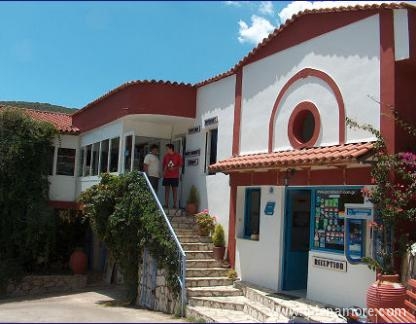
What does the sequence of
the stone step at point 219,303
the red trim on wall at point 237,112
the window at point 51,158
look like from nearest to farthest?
the stone step at point 219,303 < the red trim on wall at point 237,112 < the window at point 51,158

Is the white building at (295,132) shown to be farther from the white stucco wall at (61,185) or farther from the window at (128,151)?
the white stucco wall at (61,185)

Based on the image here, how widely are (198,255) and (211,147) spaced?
329 centimetres

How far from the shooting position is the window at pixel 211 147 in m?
14.0

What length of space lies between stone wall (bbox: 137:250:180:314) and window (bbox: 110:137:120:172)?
169 inches

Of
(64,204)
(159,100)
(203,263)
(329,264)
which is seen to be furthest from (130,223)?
(64,204)

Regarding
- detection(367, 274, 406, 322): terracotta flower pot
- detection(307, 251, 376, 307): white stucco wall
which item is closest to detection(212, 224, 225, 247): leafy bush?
detection(307, 251, 376, 307): white stucco wall

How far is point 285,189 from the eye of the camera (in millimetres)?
10977

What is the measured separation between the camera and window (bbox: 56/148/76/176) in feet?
61.9

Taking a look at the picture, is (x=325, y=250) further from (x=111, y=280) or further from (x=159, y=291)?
(x=111, y=280)

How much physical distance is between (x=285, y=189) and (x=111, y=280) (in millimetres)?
9375

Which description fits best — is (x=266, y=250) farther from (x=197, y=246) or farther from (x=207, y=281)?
(x=197, y=246)

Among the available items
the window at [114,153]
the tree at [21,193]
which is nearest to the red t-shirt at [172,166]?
the window at [114,153]

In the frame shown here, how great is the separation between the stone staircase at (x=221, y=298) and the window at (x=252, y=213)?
1.06 metres

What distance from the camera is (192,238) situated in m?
12.8
